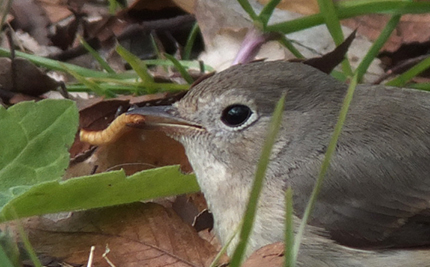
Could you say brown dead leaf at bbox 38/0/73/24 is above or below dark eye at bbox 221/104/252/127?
above

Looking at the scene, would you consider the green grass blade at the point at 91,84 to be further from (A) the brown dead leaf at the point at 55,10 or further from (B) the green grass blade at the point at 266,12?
(A) the brown dead leaf at the point at 55,10

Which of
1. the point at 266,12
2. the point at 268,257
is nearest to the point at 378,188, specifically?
the point at 268,257

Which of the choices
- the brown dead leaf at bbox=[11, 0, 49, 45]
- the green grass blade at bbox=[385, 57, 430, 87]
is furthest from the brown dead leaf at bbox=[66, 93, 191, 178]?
the brown dead leaf at bbox=[11, 0, 49, 45]

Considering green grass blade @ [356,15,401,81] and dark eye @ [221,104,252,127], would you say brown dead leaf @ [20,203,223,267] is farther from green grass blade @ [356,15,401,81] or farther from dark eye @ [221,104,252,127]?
green grass blade @ [356,15,401,81]

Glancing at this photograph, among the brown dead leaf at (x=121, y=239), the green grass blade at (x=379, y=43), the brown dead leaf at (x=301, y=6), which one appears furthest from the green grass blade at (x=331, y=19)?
the brown dead leaf at (x=121, y=239)

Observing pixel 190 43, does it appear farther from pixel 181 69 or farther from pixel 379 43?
pixel 379 43
